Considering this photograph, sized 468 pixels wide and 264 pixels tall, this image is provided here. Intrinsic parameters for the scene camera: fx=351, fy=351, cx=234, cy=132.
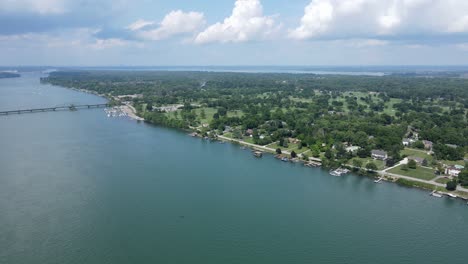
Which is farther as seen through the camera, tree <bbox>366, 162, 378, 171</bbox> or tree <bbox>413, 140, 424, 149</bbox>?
tree <bbox>413, 140, 424, 149</bbox>

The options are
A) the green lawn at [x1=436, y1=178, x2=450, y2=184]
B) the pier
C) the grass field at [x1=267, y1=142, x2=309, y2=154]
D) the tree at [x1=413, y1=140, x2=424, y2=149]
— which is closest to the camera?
the green lawn at [x1=436, y1=178, x2=450, y2=184]

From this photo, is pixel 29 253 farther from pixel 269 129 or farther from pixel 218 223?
pixel 269 129

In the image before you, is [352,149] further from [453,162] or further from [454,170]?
[454,170]

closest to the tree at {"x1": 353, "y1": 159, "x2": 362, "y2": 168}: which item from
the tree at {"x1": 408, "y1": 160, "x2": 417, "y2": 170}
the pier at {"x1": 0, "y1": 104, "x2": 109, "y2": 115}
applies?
the tree at {"x1": 408, "y1": 160, "x2": 417, "y2": 170}

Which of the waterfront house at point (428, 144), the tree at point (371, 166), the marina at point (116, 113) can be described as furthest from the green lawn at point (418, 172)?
the marina at point (116, 113)

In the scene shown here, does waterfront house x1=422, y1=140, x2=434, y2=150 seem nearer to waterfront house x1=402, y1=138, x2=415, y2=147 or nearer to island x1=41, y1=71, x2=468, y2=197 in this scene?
island x1=41, y1=71, x2=468, y2=197

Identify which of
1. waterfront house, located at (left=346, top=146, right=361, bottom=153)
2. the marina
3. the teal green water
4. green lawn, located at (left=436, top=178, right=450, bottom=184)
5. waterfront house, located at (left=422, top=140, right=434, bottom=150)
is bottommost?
the teal green water

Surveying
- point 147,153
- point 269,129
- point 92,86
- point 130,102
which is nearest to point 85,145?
point 147,153
